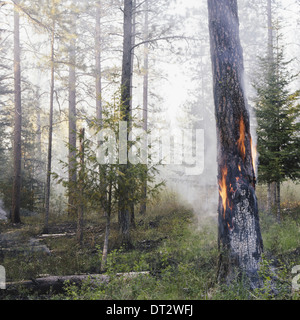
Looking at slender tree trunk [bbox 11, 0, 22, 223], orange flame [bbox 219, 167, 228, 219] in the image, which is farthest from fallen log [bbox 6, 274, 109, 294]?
slender tree trunk [bbox 11, 0, 22, 223]

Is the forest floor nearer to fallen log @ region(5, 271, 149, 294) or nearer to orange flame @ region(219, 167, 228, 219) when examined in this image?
fallen log @ region(5, 271, 149, 294)

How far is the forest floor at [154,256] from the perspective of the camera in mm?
4758

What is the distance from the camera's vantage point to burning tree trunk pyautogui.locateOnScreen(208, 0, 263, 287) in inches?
202

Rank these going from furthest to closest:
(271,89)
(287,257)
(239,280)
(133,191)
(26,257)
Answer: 1. (271,89)
2. (26,257)
3. (133,191)
4. (287,257)
5. (239,280)

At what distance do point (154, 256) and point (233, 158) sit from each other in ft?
13.0

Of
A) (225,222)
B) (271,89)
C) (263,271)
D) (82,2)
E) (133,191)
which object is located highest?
(82,2)

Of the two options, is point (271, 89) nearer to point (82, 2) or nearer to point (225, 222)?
point (225, 222)

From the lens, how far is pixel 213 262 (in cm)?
650

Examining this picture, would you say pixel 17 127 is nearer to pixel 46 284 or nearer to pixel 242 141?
pixel 46 284

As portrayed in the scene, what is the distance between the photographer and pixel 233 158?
5.26m

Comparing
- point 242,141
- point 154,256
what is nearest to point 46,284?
point 154,256
